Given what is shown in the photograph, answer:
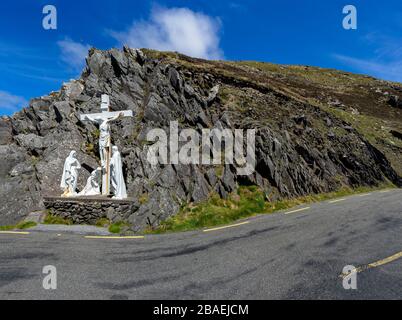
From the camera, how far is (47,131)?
833 inches

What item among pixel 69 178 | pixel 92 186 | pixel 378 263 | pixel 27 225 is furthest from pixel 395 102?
pixel 27 225

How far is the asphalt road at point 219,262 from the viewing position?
5.81 metres

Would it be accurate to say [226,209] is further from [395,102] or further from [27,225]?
[395,102]

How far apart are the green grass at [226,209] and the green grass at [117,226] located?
1189mm

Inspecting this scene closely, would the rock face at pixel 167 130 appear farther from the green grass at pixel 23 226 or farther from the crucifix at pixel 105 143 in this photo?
A: the crucifix at pixel 105 143

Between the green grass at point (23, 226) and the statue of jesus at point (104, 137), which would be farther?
the statue of jesus at point (104, 137)

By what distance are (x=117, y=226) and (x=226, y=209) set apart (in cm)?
572

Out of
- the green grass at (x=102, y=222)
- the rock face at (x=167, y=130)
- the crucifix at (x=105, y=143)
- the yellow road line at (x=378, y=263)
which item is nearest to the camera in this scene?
the yellow road line at (x=378, y=263)

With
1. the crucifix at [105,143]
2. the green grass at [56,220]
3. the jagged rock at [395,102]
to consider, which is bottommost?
the green grass at [56,220]

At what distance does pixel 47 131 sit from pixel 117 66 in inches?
313

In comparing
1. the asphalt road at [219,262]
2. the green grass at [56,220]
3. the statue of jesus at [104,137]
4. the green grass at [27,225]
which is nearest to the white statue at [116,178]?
the statue of jesus at [104,137]

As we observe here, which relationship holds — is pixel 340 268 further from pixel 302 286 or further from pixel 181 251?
pixel 181 251

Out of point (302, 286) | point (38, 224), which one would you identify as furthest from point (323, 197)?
point (38, 224)

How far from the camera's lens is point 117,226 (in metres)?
12.4
